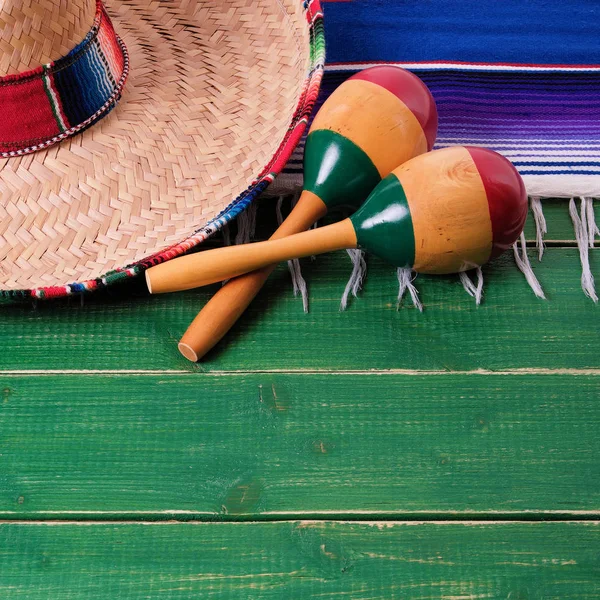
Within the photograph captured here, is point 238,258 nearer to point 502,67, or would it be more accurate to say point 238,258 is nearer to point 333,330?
point 333,330

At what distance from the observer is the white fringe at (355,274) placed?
79 cm

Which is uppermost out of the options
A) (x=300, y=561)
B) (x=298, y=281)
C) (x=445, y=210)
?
(x=445, y=210)

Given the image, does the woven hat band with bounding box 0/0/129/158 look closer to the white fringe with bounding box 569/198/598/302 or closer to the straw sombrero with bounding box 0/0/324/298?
the straw sombrero with bounding box 0/0/324/298

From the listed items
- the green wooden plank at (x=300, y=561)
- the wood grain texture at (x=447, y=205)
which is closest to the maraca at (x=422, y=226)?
the wood grain texture at (x=447, y=205)

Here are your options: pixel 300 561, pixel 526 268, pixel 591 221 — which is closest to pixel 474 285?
pixel 526 268

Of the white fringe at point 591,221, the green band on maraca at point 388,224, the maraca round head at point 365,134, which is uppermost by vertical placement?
the maraca round head at point 365,134

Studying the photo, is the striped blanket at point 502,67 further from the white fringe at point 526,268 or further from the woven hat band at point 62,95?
the woven hat band at point 62,95

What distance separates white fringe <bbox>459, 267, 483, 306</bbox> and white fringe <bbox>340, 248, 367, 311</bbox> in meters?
0.10

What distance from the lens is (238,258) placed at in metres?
0.74

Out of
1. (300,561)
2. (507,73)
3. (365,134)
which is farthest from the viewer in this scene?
(507,73)

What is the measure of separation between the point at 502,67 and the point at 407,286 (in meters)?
0.37

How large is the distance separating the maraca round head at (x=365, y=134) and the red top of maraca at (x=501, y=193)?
76 mm

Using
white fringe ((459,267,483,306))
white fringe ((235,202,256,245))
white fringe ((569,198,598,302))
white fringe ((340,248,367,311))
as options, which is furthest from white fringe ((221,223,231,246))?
white fringe ((569,198,598,302))

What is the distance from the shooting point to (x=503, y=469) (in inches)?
27.1
